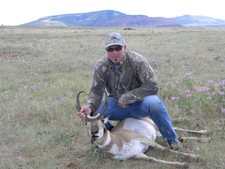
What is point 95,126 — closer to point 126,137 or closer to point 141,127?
point 126,137

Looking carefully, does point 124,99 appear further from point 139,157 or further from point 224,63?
point 224,63

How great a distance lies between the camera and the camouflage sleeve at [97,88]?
5.63 meters

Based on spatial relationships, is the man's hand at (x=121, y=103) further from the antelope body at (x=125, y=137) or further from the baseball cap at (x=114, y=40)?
the baseball cap at (x=114, y=40)

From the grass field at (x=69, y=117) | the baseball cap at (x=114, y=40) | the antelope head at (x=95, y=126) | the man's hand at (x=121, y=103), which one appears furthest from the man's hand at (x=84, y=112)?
the baseball cap at (x=114, y=40)

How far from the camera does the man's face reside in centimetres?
527

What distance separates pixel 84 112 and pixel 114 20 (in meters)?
125

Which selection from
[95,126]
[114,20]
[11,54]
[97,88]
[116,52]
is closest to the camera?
[95,126]

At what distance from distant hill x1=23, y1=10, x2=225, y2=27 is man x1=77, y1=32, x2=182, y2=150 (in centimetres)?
11195

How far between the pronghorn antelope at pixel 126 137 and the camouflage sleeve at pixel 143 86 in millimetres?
460

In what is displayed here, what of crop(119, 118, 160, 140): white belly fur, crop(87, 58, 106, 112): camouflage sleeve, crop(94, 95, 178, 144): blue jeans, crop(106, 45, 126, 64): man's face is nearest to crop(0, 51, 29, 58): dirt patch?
crop(87, 58, 106, 112): camouflage sleeve

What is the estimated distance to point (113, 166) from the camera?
523 cm

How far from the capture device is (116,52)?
5289 millimetres

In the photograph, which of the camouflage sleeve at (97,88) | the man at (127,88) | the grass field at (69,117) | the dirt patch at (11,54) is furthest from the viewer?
the dirt patch at (11,54)

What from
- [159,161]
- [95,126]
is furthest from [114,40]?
[159,161]
